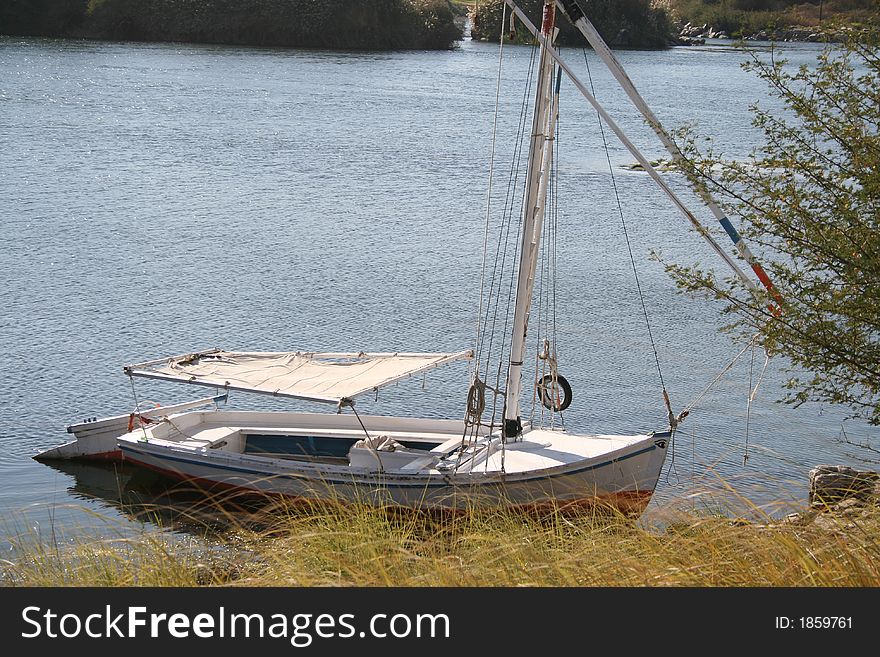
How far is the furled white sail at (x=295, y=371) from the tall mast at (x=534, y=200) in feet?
5.39

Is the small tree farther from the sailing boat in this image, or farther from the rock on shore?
the rock on shore

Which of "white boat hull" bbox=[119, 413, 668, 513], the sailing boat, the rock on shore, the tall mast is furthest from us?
the rock on shore

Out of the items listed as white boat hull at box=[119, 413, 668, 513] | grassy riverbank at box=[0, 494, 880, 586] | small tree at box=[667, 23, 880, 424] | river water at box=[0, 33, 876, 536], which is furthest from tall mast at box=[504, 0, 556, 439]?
grassy riverbank at box=[0, 494, 880, 586]

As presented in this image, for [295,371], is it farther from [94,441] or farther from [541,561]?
[541,561]

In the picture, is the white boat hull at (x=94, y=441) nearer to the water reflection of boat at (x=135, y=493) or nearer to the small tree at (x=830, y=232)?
the water reflection of boat at (x=135, y=493)

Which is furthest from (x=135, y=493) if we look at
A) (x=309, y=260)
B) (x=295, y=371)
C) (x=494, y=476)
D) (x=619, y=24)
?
(x=619, y=24)

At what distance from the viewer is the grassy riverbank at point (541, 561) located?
27.7 feet

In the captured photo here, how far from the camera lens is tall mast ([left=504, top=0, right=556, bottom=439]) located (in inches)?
756

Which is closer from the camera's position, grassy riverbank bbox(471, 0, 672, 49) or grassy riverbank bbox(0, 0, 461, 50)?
grassy riverbank bbox(0, 0, 461, 50)

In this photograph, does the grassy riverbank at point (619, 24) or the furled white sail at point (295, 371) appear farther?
the grassy riverbank at point (619, 24)

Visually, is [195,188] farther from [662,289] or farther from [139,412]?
[139,412]

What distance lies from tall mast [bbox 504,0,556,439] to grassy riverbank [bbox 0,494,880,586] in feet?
30.1

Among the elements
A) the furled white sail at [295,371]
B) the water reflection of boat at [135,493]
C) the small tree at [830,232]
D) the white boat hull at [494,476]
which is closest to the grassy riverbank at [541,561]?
the small tree at [830,232]

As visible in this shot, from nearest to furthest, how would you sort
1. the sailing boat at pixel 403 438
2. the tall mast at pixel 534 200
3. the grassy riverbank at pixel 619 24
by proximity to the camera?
the sailing boat at pixel 403 438, the tall mast at pixel 534 200, the grassy riverbank at pixel 619 24
